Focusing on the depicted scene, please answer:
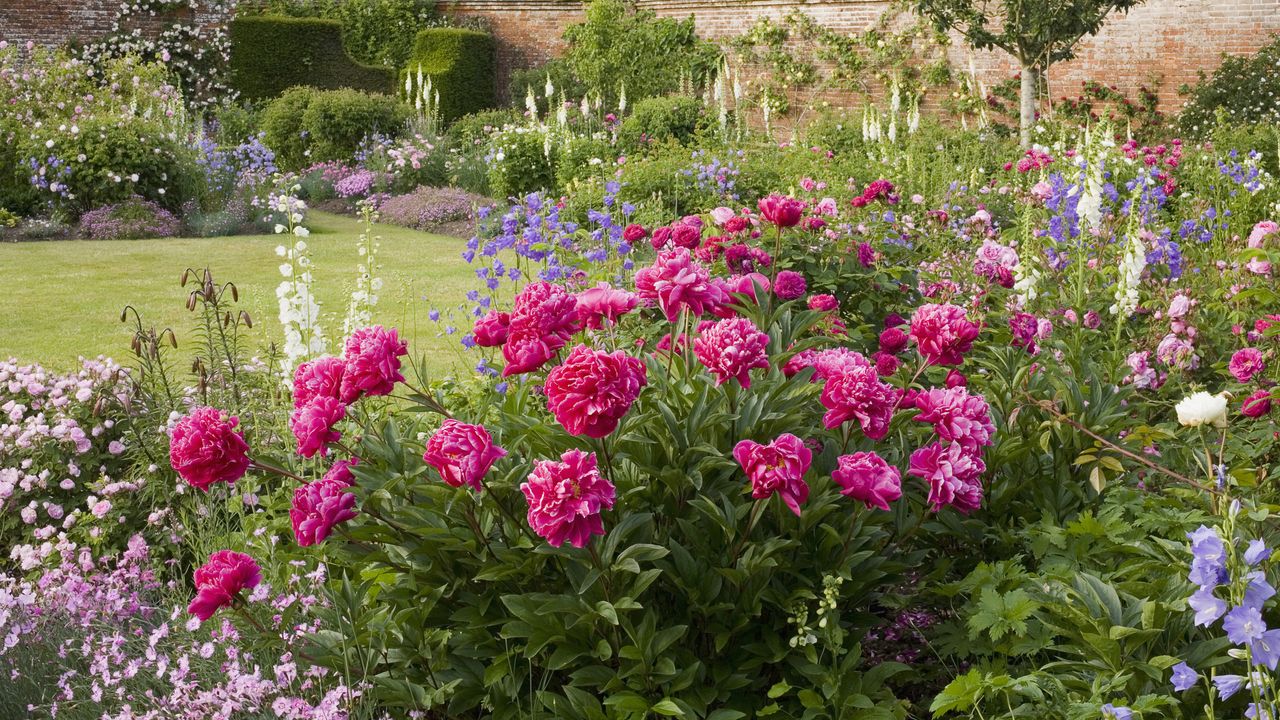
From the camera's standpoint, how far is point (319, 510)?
1.74m

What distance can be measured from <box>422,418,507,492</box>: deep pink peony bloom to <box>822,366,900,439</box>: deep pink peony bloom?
0.55m

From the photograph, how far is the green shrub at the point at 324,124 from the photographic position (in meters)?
13.2

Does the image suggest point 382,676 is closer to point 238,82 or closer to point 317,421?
point 317,421

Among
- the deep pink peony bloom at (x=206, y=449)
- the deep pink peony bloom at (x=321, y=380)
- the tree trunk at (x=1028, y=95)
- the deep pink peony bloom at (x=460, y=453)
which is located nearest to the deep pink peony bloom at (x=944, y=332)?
the deep pink peony bloom at (x=460, y=453)

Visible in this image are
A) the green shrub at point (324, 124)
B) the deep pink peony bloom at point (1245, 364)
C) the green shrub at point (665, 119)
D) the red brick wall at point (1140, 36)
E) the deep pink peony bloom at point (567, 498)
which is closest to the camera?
the deep pink peony bloom at point (567, 498)

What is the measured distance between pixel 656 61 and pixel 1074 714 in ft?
49.6

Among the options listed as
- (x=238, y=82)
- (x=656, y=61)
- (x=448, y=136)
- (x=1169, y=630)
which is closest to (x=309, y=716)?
(x=1169, y=630)

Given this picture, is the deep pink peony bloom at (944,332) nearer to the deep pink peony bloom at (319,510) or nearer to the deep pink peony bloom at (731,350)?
the deep pink peony bloom at (731,350)

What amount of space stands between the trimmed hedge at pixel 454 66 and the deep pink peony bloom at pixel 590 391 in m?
15.5

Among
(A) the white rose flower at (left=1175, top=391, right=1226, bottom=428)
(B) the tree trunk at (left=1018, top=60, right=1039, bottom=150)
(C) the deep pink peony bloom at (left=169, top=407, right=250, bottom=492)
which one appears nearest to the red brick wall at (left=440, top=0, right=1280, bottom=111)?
(B) the tree trunk at (left=1018, top=60, right=1039, bottom=150)

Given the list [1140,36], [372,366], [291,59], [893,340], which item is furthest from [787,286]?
[291,59]

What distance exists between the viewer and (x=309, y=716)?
6.02ft

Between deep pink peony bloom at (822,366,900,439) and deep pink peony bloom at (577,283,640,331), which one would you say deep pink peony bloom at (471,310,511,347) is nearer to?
deep pink peony bloom at (577,283,640,331)

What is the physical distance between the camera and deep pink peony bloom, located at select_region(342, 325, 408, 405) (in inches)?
71.6
